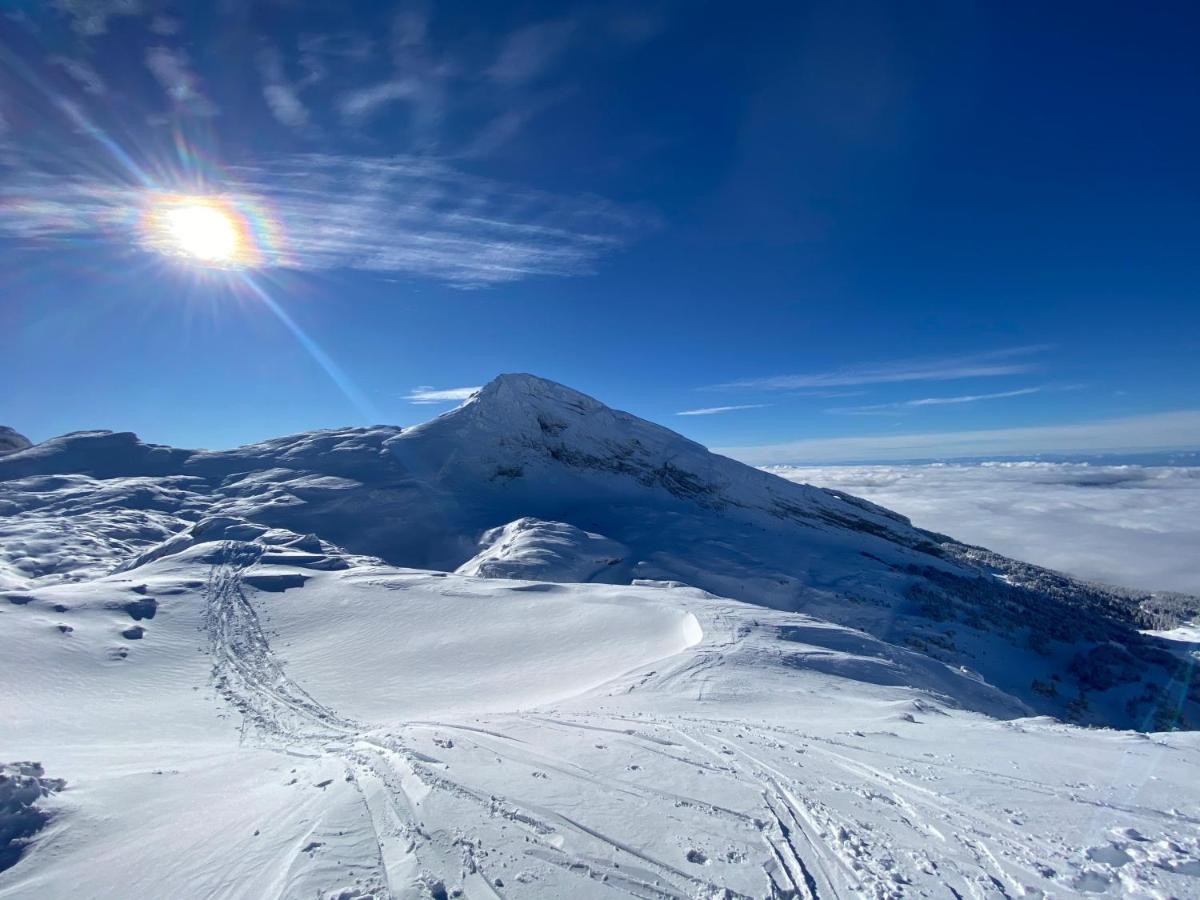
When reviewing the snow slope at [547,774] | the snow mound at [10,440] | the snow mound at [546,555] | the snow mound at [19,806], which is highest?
the snow mound at [10,440]

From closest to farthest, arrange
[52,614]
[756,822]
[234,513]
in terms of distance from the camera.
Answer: [756,822] → [52,614] → [234,513]

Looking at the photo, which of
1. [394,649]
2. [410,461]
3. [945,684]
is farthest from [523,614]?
[410,461]

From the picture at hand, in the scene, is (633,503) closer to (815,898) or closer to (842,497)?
(842,497)

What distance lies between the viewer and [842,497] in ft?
301

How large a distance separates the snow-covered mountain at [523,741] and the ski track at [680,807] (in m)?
0.05

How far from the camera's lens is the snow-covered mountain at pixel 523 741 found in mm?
6387

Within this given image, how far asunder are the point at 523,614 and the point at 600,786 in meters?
16.2

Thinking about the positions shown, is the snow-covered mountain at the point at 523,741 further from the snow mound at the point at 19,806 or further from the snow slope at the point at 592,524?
the snow slope at the point at 592,524

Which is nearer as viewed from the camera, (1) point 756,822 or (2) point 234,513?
(1) point 756,822

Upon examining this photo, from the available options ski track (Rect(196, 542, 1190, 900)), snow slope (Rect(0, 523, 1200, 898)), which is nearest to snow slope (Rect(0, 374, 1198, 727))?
snow slope (Rect(0, 523, 1200, 898))

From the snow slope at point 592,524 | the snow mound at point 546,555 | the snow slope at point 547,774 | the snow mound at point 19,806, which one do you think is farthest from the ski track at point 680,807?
the snow slope at point 592,524

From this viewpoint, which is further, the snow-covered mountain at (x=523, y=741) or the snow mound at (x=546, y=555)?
the snow mound at (x=546, y=555)

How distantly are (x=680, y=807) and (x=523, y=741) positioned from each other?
12.3 feet

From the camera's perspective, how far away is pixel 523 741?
10359 millimetres
